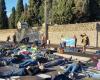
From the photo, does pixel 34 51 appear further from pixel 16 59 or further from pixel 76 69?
pixel 76 69

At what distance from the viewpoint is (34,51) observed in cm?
3011

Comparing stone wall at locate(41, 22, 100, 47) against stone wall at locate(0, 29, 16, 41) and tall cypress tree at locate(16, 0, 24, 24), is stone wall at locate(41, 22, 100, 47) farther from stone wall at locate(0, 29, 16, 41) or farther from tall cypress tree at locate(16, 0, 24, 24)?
tall cypress tree at locate(16, 0, 24, 24)

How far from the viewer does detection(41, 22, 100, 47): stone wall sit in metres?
41.7

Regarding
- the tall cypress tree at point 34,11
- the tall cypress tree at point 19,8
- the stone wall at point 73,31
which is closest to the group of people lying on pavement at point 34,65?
the stone wall at point 73,31

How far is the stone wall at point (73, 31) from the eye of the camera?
41656 mm

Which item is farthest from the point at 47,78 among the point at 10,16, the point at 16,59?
the point at 10,16

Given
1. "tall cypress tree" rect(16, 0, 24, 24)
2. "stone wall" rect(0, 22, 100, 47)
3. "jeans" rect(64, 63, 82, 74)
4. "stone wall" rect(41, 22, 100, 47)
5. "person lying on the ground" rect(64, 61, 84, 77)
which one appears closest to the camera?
"person lying on the ground" rect(64, 61, 84, 77)

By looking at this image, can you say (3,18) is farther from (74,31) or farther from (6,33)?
(74,31)

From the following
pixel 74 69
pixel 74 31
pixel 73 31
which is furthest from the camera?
pixel 73 31

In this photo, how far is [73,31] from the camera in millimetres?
45906

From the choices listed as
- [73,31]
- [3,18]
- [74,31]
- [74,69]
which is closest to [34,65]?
[74,69]

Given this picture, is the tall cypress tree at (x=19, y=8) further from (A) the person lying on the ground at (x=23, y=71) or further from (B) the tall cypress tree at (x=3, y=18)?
(A) the person lying on the ground at (x=23, y=71)

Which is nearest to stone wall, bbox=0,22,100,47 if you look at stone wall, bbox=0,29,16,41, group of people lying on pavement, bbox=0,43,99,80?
stone wall, bbox=0,29,16,41

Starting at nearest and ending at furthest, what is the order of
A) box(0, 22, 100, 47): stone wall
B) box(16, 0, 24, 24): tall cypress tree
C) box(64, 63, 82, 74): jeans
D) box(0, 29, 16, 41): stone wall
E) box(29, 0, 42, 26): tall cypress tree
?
box(64, 63, 82, 74): jeans, box(0, 22, 100, 47): stone wall, box(0, 29, 16, 41): stone wall, box(29, 0, 42, 26): tall cypress tree, box(16, 0, 24, 24): tall cypress tree
